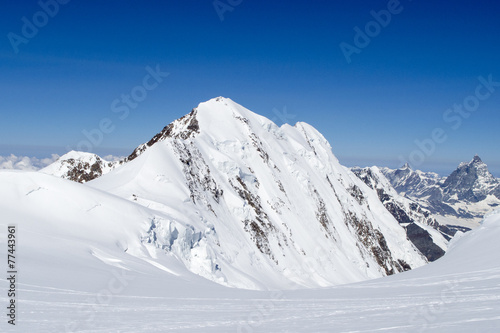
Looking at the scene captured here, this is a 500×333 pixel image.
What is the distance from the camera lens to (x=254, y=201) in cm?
7281

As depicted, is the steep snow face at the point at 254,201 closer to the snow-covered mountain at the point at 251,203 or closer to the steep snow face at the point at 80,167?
the snow-covered mountain at the point at 251,203

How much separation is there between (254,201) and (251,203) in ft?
5.39

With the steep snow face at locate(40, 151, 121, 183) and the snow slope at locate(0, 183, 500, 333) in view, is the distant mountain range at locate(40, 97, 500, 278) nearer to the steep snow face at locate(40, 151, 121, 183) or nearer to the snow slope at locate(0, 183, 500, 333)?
the steep snow face at locate(40, 151, 121, 183)

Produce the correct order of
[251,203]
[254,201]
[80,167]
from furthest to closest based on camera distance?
[80,167]
[254,201]
[251,203]

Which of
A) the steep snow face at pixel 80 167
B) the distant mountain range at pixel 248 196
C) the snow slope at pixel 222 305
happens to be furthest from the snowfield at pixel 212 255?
A: the steep snow face at pixel 80 167

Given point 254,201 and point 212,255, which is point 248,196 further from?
point 212,255

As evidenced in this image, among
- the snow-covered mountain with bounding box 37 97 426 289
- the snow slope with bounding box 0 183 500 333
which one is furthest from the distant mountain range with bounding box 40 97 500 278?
the snow slope with bounding box 0 183 500 333

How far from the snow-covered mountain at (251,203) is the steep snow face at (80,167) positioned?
405 inches

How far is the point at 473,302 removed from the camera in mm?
10961

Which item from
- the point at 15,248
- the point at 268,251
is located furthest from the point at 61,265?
the point at 268,251

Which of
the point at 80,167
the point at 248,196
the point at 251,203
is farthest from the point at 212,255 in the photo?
the point at 80,167

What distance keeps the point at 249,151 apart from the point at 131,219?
173 ft

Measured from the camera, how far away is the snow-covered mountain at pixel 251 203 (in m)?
43.2

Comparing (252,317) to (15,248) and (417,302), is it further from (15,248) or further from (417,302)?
(15,248)
